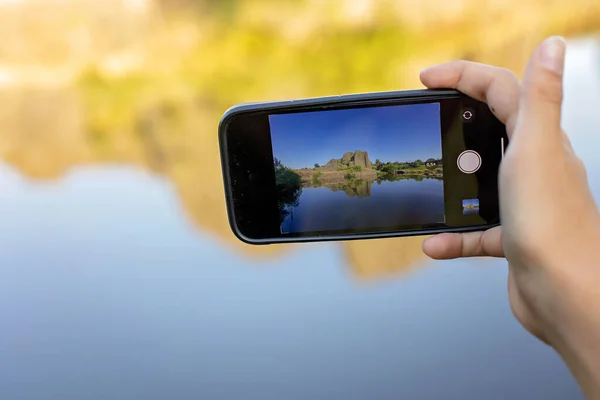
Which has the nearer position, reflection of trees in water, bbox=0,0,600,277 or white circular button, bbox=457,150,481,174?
white circular button, bbox=457,150,481,174

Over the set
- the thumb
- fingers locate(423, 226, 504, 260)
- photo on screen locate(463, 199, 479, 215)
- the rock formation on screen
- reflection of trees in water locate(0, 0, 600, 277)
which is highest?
reflection of trees in water locate(0, 0, 600, 277)

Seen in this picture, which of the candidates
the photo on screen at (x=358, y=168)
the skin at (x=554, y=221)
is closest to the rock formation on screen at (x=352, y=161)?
the photo on screen at (x=358, y=168)

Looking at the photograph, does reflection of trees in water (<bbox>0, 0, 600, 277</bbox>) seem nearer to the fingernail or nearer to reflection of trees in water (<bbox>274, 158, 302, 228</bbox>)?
reflection of trees in water (<bbox>274, 158, 302, 228</bbox>)

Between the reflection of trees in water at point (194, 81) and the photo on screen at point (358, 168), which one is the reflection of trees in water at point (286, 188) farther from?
the reflection of trees in water at point (194, 81)

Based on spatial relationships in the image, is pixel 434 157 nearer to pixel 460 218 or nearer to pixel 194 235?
pixel 460 218

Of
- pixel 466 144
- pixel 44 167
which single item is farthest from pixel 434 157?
pixel 44 167

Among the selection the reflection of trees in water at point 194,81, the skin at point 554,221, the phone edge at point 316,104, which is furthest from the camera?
the reflection of trees in water at point 194,81

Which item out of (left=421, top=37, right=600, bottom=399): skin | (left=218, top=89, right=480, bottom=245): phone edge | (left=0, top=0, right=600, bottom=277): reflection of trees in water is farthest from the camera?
(left=0, top=0, right=600, bottom=277): reflection of trees in water

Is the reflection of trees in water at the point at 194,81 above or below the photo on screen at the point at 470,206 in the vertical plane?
above

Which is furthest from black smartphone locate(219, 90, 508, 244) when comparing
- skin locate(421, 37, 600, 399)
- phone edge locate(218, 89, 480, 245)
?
skin locate(421, 37, 600, 399)
